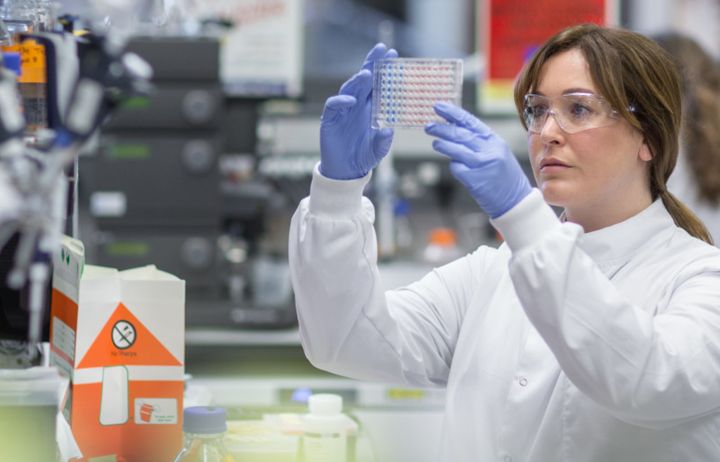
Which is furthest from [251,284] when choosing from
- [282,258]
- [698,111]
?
[698,111]

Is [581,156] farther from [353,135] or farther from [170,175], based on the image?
[170,175]

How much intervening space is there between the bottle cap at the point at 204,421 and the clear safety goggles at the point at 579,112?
0.61m

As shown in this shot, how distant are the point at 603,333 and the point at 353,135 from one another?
0.45m

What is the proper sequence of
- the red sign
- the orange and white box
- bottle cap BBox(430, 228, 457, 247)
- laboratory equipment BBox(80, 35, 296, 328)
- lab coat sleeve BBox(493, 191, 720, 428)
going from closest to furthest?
lab coat sleeve BBox(493, 191, 720, 428), the orange and white box, laboratory equipment BBox(80, 35, 296, 328), bottle cap BBox(430, 228, 457, 247), the red sign

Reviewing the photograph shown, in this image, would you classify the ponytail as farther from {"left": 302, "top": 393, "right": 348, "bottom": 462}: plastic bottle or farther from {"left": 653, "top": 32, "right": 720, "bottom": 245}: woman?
{"left": 653, "top": 32, "right": 720, "bottom": 245}: woman

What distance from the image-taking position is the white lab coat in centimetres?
130

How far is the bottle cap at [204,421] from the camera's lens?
1382mm

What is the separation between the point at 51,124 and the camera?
1.20 m

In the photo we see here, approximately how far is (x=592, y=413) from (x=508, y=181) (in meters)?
0.36

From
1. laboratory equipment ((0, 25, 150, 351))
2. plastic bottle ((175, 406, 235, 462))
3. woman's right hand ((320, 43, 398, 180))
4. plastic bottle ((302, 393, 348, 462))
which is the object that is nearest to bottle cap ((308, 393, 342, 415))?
plastic bottle ((302, 393, 348, 462))

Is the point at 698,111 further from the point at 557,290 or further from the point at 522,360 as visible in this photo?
the point at 557,290

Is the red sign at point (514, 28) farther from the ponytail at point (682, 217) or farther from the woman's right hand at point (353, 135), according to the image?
the woman's right hand at point (353, 135)

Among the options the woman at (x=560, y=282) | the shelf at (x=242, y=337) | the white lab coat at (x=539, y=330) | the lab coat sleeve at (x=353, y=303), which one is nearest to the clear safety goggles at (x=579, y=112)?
the woman at (x=560, y=282)

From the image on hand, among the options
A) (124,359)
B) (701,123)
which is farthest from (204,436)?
(701,123)
